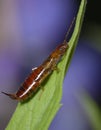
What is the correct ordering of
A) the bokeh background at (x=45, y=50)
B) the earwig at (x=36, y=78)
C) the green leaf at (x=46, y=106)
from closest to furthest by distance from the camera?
1. the green leaf at (x=46, y=106)
2. the earwig at (x=36, y=78)
3. the bokeh background at (x=45, y=50)

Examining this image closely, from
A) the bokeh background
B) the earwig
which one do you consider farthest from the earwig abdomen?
the bokeh background

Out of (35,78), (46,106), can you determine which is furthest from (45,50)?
(46,106)

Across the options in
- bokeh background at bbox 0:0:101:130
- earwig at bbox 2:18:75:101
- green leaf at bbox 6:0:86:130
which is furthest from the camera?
bokeh background at bbox 0:0:101:130

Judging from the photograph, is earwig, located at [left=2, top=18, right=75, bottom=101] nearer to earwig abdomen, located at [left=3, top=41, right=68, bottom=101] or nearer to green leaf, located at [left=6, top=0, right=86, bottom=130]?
earwig abdomen, located at [left=3, top=41, right=68, bottom=101]

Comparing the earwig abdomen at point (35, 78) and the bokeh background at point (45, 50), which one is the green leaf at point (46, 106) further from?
the bokeh background at point (45, 50)

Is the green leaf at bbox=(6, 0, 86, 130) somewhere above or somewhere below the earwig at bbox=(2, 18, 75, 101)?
above

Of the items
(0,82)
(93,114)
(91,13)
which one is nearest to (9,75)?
(0,82)

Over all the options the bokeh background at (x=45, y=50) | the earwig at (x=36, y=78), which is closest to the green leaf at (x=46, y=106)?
the earwig at (x=36, y=78)
